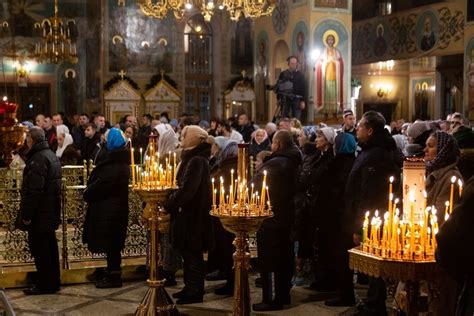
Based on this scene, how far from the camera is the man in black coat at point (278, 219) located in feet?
19.8

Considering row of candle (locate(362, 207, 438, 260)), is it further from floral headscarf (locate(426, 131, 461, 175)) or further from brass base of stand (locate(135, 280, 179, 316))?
brass base of stand (locate(135, 280, 179, 316))

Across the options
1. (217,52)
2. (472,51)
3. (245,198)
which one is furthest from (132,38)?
(245,198)

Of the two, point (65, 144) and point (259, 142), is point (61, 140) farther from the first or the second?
point (259, 142)

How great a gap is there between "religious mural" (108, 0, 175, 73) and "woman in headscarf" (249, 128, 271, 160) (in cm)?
1158

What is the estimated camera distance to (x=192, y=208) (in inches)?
245

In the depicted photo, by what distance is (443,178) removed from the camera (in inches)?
177

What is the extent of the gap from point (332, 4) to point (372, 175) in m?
9.62

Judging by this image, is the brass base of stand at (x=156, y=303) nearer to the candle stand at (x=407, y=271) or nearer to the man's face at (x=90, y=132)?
the candle stand at (x=407, y=271)

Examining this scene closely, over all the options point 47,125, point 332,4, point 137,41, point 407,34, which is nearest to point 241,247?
point 47,125

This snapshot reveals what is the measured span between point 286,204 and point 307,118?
8.80 meters

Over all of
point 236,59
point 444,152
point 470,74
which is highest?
point 236,59

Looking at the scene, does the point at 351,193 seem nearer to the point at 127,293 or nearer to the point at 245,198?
the point at 245,198

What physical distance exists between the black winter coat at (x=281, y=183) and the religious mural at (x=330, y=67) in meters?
8.65

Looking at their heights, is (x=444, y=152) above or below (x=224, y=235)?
above
